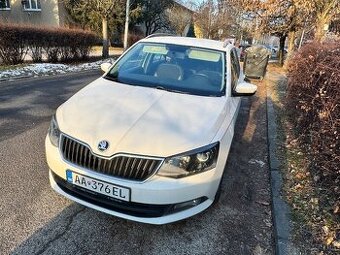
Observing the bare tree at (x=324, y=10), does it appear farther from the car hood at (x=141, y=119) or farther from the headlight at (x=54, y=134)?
the headlight at (x=54, y=134)

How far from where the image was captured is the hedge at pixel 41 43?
10812mm

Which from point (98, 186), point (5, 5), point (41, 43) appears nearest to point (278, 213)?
point (98, 186)

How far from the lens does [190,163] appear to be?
2.62 m

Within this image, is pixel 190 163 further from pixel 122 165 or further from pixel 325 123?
pixel 325 123

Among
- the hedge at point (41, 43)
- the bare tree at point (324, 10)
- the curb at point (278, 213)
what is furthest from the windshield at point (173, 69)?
the bare tree at point (324, 10)

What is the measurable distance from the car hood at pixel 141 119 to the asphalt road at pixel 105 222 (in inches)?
34.0

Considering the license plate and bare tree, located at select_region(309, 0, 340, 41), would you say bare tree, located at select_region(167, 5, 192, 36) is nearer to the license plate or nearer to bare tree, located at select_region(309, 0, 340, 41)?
bare tree, located at select_region(309, 0, 340, 41)

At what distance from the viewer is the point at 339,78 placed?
3.83 meters

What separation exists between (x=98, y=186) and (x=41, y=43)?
1140cm

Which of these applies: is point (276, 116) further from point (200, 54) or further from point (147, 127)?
point (147, 127)

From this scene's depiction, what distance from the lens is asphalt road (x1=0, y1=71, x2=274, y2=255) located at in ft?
Answer: 8.91

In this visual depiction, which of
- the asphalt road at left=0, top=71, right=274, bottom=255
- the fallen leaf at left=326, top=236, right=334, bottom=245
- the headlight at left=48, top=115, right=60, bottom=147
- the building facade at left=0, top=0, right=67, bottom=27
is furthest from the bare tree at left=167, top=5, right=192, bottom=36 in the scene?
the fallen leaf at left=326, top=236, right=334, bottom=245

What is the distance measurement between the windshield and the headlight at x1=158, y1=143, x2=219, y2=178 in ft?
3.70

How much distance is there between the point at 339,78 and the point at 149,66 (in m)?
2.45
